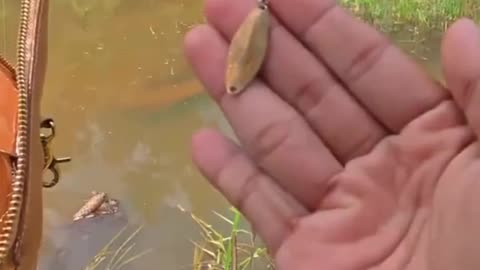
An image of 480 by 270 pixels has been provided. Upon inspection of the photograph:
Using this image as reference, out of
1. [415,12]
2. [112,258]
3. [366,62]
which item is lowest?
[415,12]

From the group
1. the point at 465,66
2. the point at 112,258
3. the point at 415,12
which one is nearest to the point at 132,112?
the point at 112,258

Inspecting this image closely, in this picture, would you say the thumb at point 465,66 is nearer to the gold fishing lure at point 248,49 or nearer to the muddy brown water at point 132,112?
the gold fishing lure at point 248,49

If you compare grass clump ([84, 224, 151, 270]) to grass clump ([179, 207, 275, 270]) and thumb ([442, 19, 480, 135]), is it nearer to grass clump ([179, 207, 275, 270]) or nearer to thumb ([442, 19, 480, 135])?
grass clump ([179, 207, 275, 270])

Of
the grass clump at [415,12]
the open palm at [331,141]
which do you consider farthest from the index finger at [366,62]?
the grass clump at [415,12]

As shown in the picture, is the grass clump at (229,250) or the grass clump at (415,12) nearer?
the grass clump at (229,250)

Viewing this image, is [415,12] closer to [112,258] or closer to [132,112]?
[132,112]

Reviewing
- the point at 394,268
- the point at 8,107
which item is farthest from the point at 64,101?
the point at 394,268
